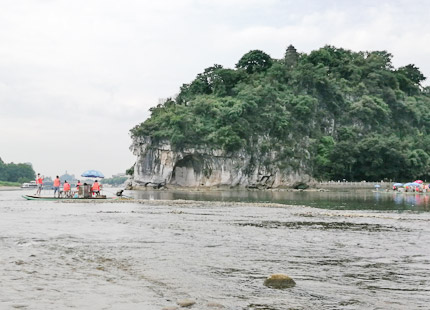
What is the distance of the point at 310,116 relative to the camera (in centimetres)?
10712

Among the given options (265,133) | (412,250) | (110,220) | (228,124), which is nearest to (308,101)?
(265,133)

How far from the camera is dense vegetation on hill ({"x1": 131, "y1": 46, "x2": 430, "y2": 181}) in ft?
316

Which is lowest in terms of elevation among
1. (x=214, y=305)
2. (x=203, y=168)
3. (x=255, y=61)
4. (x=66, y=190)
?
(x=214, y=305)

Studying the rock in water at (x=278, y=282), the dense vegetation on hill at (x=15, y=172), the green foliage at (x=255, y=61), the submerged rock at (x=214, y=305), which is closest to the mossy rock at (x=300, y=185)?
the green foliage at (x=255, y=61)

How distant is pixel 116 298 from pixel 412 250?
11549mm

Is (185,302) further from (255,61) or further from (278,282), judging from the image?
(255,61)

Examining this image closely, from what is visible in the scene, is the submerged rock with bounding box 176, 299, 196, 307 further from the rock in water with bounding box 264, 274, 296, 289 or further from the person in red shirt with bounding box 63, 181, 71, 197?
the person in red shirt with bounding box 63, 181, 71, 197

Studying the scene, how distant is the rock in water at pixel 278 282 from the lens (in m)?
11.8

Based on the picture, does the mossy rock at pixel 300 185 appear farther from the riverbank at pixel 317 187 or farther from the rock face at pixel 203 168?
the rock face at pixel 203 168

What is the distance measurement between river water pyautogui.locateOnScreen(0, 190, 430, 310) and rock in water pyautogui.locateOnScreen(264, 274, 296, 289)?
29cm

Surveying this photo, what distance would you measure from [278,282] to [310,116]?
97.8 meters

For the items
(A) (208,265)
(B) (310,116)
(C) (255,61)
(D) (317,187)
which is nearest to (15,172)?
(C) (255,61)

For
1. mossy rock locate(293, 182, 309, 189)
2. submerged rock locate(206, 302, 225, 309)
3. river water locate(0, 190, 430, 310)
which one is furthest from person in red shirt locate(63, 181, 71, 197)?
mossy rock locate(293, 182, 309, 189)

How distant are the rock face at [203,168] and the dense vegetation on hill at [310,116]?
1629 mm
